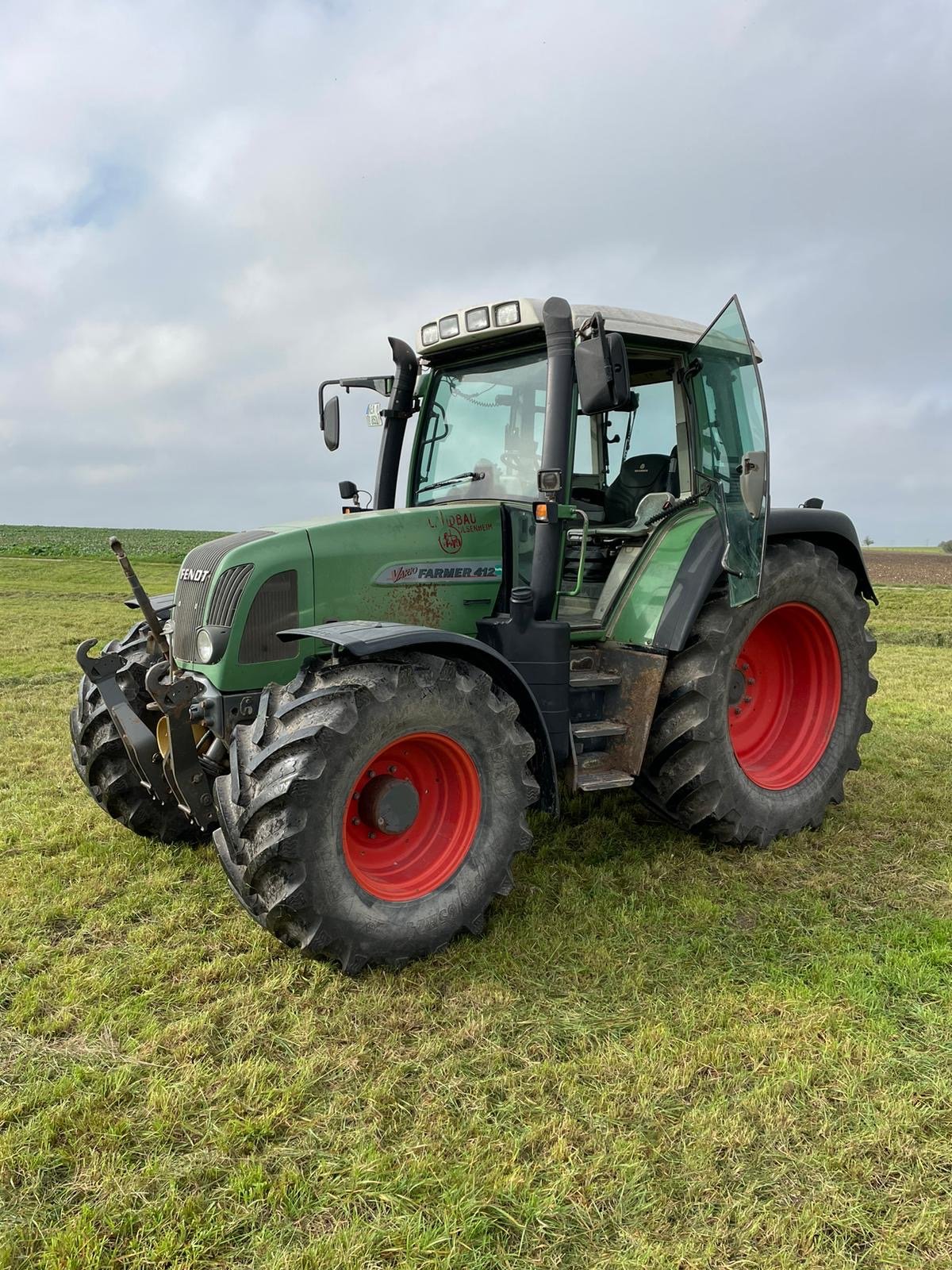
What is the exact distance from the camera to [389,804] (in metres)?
3.51

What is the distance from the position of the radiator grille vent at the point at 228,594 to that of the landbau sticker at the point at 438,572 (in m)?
0.60

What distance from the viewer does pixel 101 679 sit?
4082mm

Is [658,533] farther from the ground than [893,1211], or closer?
farther from the ground

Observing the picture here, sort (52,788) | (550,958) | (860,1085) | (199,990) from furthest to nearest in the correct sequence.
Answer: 1. (52,788)
2. (550,958)
3. (199,990)
4. (860,1085)

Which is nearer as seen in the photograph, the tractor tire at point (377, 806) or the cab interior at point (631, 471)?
the tractor tire at point (377, 806)

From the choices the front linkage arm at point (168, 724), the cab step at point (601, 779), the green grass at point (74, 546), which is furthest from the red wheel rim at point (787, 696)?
the green grass at point (74, 546)

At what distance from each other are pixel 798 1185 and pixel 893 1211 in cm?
23

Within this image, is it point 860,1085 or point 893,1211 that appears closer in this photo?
point 893,1211

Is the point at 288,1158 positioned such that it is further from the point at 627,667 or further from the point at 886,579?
the point at 886,579

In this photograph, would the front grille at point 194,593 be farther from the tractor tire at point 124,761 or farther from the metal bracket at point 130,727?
the tractor tire at point 124,761

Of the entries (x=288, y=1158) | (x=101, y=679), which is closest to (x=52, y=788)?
(x=101, y=679)

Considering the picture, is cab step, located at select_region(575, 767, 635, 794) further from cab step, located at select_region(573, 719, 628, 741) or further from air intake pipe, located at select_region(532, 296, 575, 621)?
air intake pipe, located at select_region(532, 296, 575, 621)

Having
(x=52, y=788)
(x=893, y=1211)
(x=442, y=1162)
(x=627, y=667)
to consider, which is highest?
(x=627, y=667)

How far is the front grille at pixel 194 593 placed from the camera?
3922 millimetres
